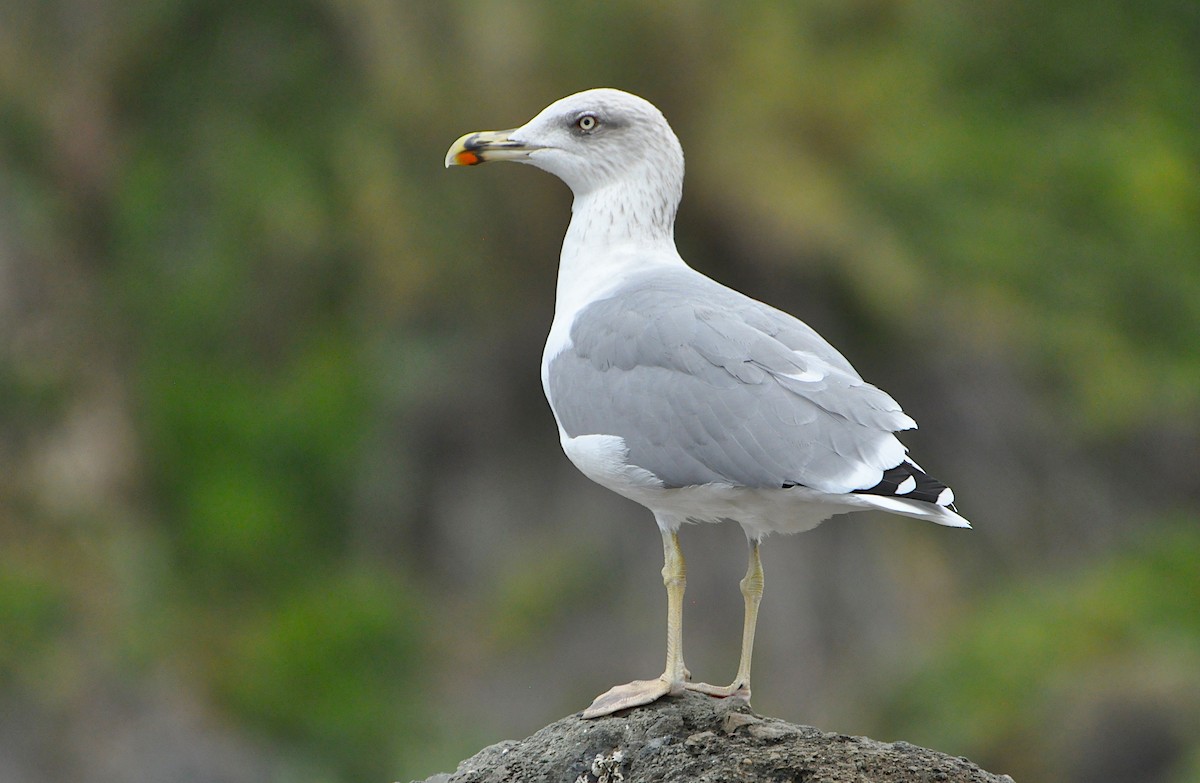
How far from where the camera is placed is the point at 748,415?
3.39m

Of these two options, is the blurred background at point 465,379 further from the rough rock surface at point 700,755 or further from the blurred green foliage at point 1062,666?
the rough rock surface at point 700,755

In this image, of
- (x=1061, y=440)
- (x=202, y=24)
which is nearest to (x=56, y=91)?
(x=202, y=24)

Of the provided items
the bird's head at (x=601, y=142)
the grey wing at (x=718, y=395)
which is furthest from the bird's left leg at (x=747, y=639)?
the bird's head at (x=601, y=142)

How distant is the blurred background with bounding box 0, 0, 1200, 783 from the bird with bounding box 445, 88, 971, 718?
11.8 ft

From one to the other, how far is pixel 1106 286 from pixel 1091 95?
60.1 inches

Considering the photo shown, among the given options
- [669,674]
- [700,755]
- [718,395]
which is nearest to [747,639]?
[669,674]

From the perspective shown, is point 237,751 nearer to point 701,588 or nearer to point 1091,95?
point 701,588

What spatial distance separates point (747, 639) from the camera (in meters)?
3.79

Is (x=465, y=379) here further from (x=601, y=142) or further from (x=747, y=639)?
(x=747, y=639)

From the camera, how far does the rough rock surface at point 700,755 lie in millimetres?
3291

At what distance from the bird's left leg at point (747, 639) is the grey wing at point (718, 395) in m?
0.36

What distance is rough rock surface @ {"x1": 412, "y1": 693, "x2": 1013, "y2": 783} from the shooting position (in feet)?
10.8

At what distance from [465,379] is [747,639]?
14.6ft

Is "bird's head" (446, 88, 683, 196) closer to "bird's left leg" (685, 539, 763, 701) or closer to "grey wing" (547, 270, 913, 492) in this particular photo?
"grey wing" (547, 270, 913, 492)
